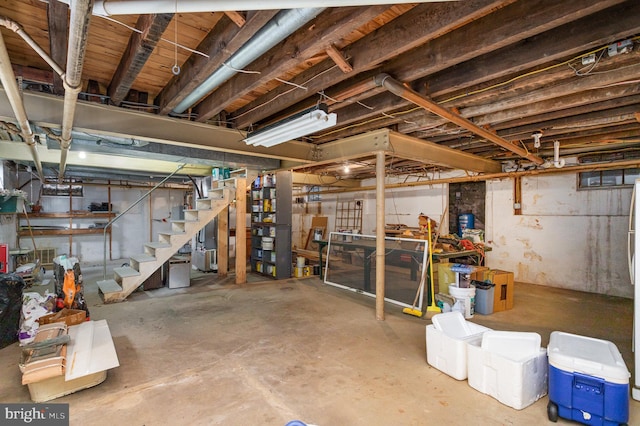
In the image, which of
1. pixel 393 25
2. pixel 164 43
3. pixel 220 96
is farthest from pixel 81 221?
pixel 393 25

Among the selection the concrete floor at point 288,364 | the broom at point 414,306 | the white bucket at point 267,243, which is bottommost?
the concrete floor at point 288,364

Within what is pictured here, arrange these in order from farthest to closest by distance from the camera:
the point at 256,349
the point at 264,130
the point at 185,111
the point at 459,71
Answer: the point at 185,111, the point at 264,130, the point at 256,349, the point at 459,71

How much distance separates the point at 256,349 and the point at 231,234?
4.90 metres

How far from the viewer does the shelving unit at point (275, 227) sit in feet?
20.7

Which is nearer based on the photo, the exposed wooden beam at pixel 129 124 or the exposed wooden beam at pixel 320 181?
the exposed wooden beam at pixel 129 124

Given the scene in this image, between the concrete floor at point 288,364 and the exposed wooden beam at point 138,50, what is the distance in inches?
98.5

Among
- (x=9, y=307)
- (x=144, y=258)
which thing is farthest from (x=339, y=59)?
(x=144, y=258)

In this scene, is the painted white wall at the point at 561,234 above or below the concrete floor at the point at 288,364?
above

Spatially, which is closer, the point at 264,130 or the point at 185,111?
the point at 264,130

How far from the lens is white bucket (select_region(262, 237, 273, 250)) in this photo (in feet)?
21.2

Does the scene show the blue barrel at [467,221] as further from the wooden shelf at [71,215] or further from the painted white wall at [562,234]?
the wooden shelf at [71,215]

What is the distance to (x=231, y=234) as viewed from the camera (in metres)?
7.65

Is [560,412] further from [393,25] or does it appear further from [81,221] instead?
[81,221]

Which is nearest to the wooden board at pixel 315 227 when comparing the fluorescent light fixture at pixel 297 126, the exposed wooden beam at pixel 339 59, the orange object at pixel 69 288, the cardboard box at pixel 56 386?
the fluorescent light fixture at pixel 297 126
